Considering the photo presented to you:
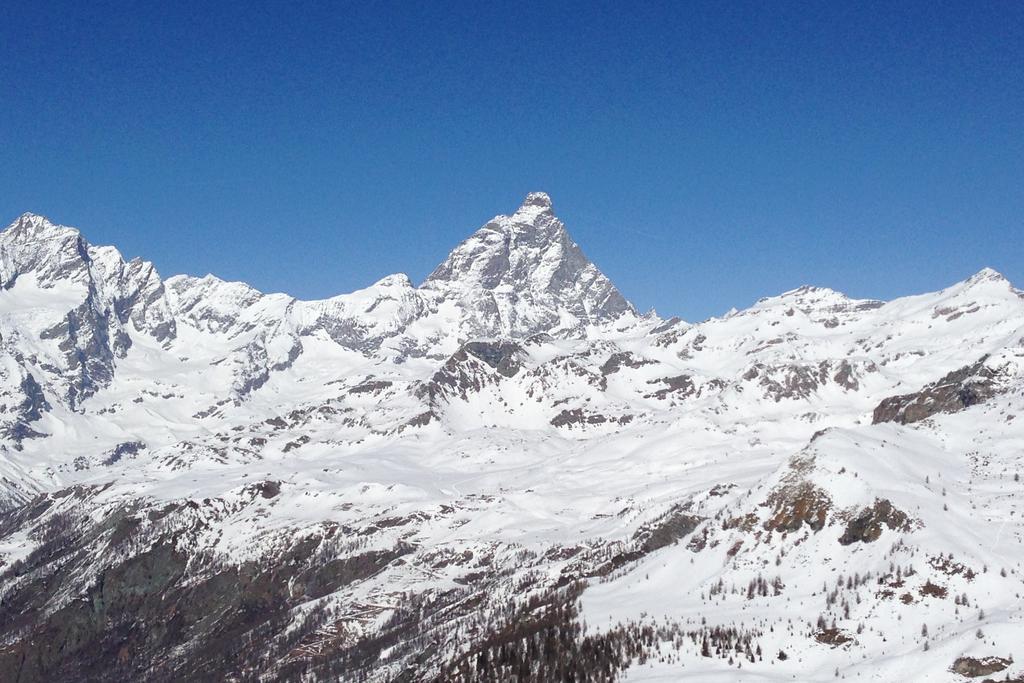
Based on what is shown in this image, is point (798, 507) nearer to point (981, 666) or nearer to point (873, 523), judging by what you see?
point (873, 523)

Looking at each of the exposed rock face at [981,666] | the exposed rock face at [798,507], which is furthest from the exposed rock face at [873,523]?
the exposed rock face at [981,666]

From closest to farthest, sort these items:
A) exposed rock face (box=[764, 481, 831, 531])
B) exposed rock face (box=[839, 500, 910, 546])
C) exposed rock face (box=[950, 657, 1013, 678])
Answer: exposed rock face (box=[950, 657, 1013, 678]) → exposed rock face (box=[839, 500, 910, 546]) → exposed rock face (box=[764, 481, 831, 531])

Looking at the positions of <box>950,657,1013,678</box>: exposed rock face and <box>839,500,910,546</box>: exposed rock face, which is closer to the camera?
<box>950,657,1013,678</box>: exposed rock face

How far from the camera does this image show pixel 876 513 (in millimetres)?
103000

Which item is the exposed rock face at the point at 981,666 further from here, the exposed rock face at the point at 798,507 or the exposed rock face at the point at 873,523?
the exposed rock face at the point at 798,507

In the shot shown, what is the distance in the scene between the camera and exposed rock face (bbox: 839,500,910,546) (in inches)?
3939

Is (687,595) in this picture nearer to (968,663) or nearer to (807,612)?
(807,612)

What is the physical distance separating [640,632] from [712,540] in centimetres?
2087

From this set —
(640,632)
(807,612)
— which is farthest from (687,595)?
(807,612)

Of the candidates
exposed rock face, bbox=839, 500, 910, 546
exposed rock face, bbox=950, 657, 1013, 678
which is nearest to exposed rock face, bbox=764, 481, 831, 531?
exposed rock face, bbox=839, 500, 910, 546

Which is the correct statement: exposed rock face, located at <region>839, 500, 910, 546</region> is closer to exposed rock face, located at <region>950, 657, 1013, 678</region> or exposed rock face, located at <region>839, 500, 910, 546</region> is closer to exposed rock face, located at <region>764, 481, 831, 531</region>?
exposed rock face, located at <region>764, 481, 831, 531</region>

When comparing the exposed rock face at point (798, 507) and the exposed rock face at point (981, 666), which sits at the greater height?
the exposed rock face at point (798, 507)

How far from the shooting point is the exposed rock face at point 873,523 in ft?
328

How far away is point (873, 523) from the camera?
335 feet
